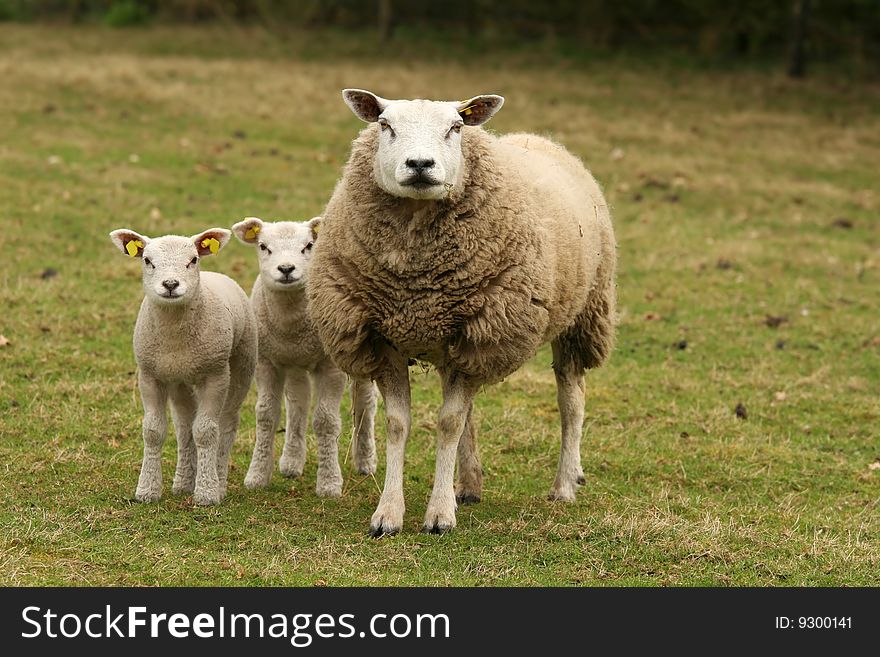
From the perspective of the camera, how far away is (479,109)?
697 cm

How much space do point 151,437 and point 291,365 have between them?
99 cm

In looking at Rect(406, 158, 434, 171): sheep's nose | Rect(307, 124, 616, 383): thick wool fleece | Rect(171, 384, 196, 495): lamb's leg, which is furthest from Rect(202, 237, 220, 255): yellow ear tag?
Rect(406, 158, 434, 171): sheep's nose

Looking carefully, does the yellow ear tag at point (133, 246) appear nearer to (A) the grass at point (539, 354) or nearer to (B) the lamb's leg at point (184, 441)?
(B) the lamb's leg at point (184, 441)

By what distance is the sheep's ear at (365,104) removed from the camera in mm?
6852

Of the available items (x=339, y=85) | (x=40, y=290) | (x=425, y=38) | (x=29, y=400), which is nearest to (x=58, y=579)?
(x=29, y=400)

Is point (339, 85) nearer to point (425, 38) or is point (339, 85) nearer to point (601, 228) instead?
point (425, 38)

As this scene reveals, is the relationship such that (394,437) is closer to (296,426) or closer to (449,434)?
(449,434)

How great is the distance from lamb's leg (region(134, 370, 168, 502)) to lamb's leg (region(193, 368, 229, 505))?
205mm

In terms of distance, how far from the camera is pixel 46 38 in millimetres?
27828

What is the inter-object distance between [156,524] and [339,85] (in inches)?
673

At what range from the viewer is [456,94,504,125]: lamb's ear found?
6914 millimetres

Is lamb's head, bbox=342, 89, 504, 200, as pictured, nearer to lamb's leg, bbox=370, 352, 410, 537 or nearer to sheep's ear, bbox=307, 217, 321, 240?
sheep's ear, bbox=307, 217, 321, 240

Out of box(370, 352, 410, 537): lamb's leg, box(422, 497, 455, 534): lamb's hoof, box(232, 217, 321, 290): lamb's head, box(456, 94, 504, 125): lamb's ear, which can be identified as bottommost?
box(422, 497, 455, 534): lamb's hoof

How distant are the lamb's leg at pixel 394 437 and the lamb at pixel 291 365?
2.15 feet
